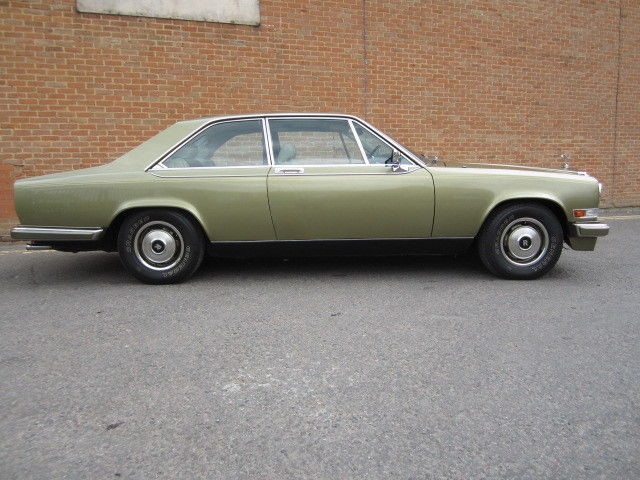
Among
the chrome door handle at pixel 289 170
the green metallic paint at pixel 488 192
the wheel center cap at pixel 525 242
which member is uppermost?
the chrome door handle at pixel 289 170

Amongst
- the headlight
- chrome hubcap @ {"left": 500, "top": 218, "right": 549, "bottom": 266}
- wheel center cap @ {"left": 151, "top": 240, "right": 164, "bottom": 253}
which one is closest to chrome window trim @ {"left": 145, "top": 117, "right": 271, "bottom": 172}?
wheel center cap @ {"left": 151, "top": 240, "right": 164, "bottom": 253}

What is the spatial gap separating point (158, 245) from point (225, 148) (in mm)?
1013

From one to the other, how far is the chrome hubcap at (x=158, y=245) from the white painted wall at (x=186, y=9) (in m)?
4.22

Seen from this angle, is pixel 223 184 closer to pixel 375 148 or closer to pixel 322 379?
pixel 375 148

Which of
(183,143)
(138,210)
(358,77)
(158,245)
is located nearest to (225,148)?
(183,143)

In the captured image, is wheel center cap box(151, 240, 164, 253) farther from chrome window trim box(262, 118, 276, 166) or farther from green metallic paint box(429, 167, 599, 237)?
green metallic paint box(429, 167, 599, 237)

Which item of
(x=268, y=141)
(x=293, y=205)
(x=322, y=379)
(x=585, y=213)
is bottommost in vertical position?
(x=322, y=379)

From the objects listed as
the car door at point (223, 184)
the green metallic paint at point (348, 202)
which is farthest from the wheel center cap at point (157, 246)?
the green metallic paint at point (348, 202)

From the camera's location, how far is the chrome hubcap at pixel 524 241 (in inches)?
168

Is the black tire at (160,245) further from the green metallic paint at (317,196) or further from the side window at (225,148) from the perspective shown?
the side window at (225,148)

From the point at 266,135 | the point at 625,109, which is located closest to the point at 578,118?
the point at 625,109

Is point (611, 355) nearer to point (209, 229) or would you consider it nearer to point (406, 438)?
point (406, 438)

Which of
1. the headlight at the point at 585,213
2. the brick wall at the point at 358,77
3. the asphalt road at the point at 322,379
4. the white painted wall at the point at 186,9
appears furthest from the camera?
the white painted wall at the point at 186,9

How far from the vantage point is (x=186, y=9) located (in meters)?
7.03
